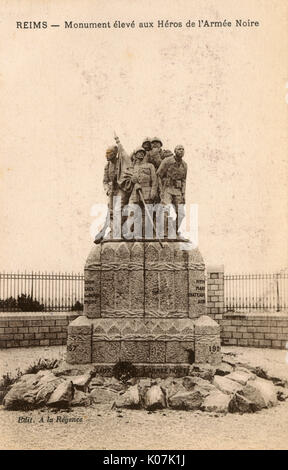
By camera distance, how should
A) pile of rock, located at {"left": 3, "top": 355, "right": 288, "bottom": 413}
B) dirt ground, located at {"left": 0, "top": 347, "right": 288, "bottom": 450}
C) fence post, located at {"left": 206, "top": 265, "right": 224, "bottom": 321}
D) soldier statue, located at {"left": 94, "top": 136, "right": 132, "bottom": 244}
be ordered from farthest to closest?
fence post, located at {"left": 206, "top": 265, "right": 224, "bottom": 321} < soldier statue, located at {"left": 94, "top": 136, "right": 132, "bottom": 244} < pile of rock, located at {"left": 3, "top": 355, "right": 288, "bottom": 413} < dirt ground, located at {"left": 0, "top": 347, "right": 288, "bottom": 450}

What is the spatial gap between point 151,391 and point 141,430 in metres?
0.98

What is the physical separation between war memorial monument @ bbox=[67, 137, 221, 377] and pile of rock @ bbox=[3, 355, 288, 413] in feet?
1.22

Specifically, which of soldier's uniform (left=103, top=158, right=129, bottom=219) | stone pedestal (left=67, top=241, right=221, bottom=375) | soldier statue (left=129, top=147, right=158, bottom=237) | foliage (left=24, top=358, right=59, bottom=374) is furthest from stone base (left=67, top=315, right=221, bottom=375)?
soldier's uniform (left=103, top=158, right=129, bottom=219)

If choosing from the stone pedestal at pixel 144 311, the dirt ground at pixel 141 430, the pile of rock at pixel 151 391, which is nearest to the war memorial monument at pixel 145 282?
the stone pedestal at pixel 144 311

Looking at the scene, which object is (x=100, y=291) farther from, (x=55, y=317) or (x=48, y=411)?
(x=55, y=317)

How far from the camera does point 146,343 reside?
8977 mm

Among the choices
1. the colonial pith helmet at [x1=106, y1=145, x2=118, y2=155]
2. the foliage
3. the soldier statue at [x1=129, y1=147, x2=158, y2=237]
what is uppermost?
the colonial pith helmet at [x1=106, y1=145, x2=118, y2=155]

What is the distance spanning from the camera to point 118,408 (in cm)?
790

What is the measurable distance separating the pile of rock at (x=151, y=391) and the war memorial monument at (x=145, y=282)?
0.37 meters

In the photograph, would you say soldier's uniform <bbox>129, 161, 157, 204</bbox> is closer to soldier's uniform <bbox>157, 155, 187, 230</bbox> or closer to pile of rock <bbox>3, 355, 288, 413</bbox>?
soldier's uniform <bbox>157, 155, 187, 230</bbox>

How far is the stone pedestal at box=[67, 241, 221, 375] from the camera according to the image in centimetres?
898

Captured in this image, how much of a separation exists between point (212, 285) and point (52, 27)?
8.35m

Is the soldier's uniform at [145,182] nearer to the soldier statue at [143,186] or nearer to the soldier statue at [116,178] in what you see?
the soldier statue at [143,186]
